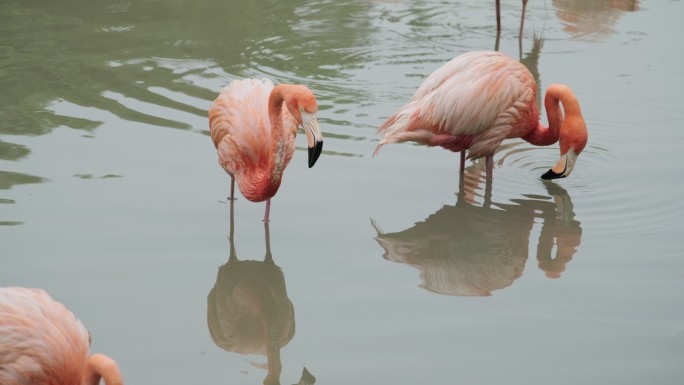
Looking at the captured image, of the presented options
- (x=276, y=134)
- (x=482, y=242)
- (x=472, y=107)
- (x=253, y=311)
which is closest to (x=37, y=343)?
(x=253, y=311)

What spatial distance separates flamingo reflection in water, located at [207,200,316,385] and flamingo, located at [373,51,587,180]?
4.28 feet

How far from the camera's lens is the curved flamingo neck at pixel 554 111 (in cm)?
552

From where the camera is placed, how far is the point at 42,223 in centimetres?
506

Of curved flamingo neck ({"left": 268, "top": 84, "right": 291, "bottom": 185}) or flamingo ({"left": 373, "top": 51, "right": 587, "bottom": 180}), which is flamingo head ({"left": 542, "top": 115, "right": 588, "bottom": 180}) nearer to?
flamingo ({"left": 373, "top": 51, "right": 587, "bottom": 180})

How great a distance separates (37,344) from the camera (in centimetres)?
328

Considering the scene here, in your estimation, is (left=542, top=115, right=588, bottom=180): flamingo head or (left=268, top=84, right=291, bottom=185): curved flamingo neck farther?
(left=542, top=115, right=588, bottom=180): flamingo head

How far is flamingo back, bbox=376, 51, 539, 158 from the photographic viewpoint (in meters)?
5.62

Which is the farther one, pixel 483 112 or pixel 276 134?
pixel 483 112

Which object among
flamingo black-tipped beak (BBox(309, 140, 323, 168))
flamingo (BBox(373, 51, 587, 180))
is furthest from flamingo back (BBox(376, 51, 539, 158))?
flamingo black-tipped beak (BBox(309, 140, 323, 168))

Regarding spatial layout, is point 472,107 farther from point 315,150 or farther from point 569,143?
point 315,150

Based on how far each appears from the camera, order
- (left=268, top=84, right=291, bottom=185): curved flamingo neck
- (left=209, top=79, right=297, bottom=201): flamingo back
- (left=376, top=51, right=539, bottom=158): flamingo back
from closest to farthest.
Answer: (left=268, top=84, right=291, bottom=185): curved flamingo neck, (left=209, top=79, right=297, bottom=201): flamingo back, (left=376, top=51, right=539, bottom=158): flamingo back

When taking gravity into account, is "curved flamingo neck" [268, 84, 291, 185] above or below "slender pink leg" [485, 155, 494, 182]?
above

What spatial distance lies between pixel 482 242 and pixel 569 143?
0.84 meters

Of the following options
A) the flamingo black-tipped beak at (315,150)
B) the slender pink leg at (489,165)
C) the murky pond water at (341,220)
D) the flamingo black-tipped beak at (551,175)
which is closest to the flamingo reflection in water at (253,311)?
the murky pond water at (341,220)
